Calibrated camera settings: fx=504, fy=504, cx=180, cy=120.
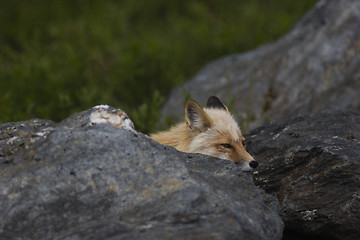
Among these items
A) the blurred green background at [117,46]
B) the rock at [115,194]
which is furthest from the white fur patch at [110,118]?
the blurred green background at [117,46]

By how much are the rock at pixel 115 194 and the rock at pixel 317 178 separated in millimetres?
507

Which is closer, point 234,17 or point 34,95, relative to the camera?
point 34,95

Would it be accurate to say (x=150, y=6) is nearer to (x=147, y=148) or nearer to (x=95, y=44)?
(x=95, y=44)

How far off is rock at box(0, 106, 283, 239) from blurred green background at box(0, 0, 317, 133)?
10.4 feet

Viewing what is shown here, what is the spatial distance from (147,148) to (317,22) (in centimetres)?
622

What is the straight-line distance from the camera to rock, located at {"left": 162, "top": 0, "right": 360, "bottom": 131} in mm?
7555

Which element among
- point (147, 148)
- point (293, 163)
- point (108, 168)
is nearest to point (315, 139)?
point (293, 163)

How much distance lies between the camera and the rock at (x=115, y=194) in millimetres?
2791

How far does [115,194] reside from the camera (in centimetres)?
298

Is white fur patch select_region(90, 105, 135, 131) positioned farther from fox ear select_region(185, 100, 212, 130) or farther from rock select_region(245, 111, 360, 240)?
fox ear select_region(185, 100, 212, 130)

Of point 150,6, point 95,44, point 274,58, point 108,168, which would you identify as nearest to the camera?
point 108,168

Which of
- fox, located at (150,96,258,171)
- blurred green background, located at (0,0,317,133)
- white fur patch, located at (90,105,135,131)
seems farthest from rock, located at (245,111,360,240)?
blurred green background, located at (0,0,317,133)

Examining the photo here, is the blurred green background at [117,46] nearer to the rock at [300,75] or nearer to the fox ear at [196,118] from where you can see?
the rock at [300,75]

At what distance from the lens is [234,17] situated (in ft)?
42.9
